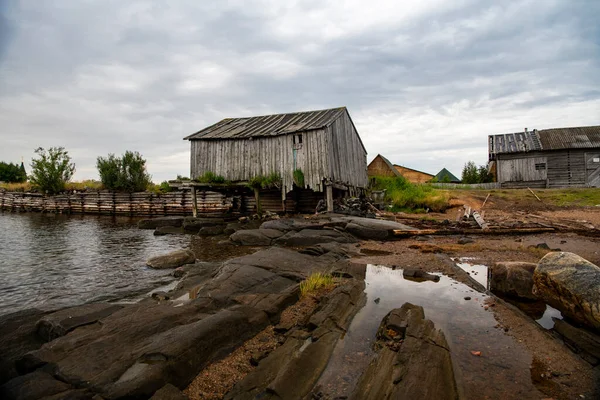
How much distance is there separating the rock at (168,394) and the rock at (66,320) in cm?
230

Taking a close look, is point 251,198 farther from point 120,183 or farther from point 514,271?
point 514,271

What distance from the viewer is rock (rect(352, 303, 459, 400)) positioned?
3127mm

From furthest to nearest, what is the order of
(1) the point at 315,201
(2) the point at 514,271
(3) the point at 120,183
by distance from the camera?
(3) the point at 120,183 < (1) the point at 315,201 < (2) the point at 514,271

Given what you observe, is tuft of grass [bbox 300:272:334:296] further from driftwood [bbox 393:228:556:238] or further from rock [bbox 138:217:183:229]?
rock [bbox 138:217:183:229]

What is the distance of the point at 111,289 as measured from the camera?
7.80 meters

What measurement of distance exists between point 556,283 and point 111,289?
858 centimetres

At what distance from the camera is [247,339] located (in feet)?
15.0

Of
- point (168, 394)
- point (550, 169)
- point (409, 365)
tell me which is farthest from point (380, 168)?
point (168, 394)

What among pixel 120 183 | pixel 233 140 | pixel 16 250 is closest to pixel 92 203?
pixel 120 183

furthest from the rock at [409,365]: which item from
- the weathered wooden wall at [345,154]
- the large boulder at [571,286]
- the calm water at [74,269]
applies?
the weathered wooden wall at [345,154]

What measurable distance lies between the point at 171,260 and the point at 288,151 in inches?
502

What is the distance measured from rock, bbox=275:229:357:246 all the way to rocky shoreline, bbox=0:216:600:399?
5.64 m

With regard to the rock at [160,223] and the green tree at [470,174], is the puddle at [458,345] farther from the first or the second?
the green tree at [470,174]

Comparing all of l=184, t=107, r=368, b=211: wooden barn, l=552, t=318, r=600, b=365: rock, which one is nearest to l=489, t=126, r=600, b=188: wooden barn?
l=184, t=107, r=368, b=211: wooden barn
